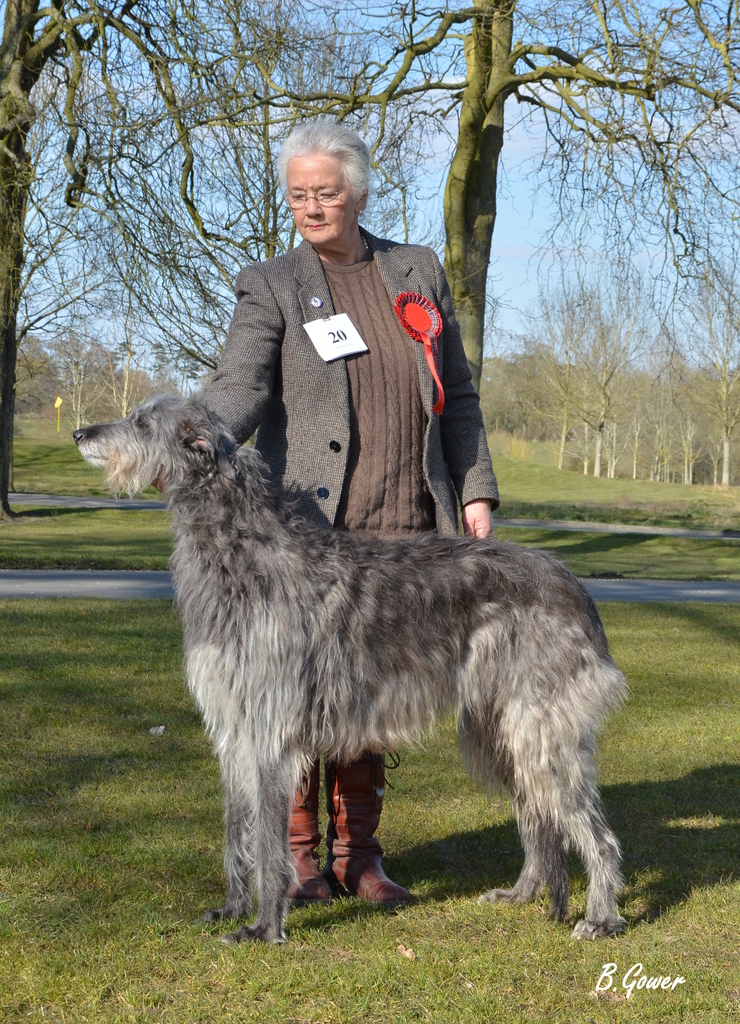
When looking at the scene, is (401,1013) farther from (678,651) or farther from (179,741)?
(678,651)

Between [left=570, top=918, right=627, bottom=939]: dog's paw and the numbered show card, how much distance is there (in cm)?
247

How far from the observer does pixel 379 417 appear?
4207 mm

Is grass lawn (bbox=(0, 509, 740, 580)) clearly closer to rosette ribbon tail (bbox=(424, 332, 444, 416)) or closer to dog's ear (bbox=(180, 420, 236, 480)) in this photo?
rosette ribbon tail (bbox=(424, 332, 444, 416))

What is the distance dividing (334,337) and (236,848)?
207cm

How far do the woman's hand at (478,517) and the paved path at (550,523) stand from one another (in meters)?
19.7

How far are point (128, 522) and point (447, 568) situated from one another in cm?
2025

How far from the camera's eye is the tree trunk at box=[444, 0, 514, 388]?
14.5 metres

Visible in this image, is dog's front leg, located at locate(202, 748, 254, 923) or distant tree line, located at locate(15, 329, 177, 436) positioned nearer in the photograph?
dog's front leg, located at locate(202, 748, 254, 923)

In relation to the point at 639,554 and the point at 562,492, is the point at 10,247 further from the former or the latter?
the point at 562,492

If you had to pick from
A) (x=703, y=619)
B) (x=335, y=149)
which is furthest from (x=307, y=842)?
(x=703, y=619)

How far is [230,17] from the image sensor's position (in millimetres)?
12867

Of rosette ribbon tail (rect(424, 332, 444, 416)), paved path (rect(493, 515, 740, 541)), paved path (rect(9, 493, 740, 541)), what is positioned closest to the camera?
rosette ribbon tail (rect(424, 332, 444, 416))

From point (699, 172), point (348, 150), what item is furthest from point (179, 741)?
point (699, 172)
